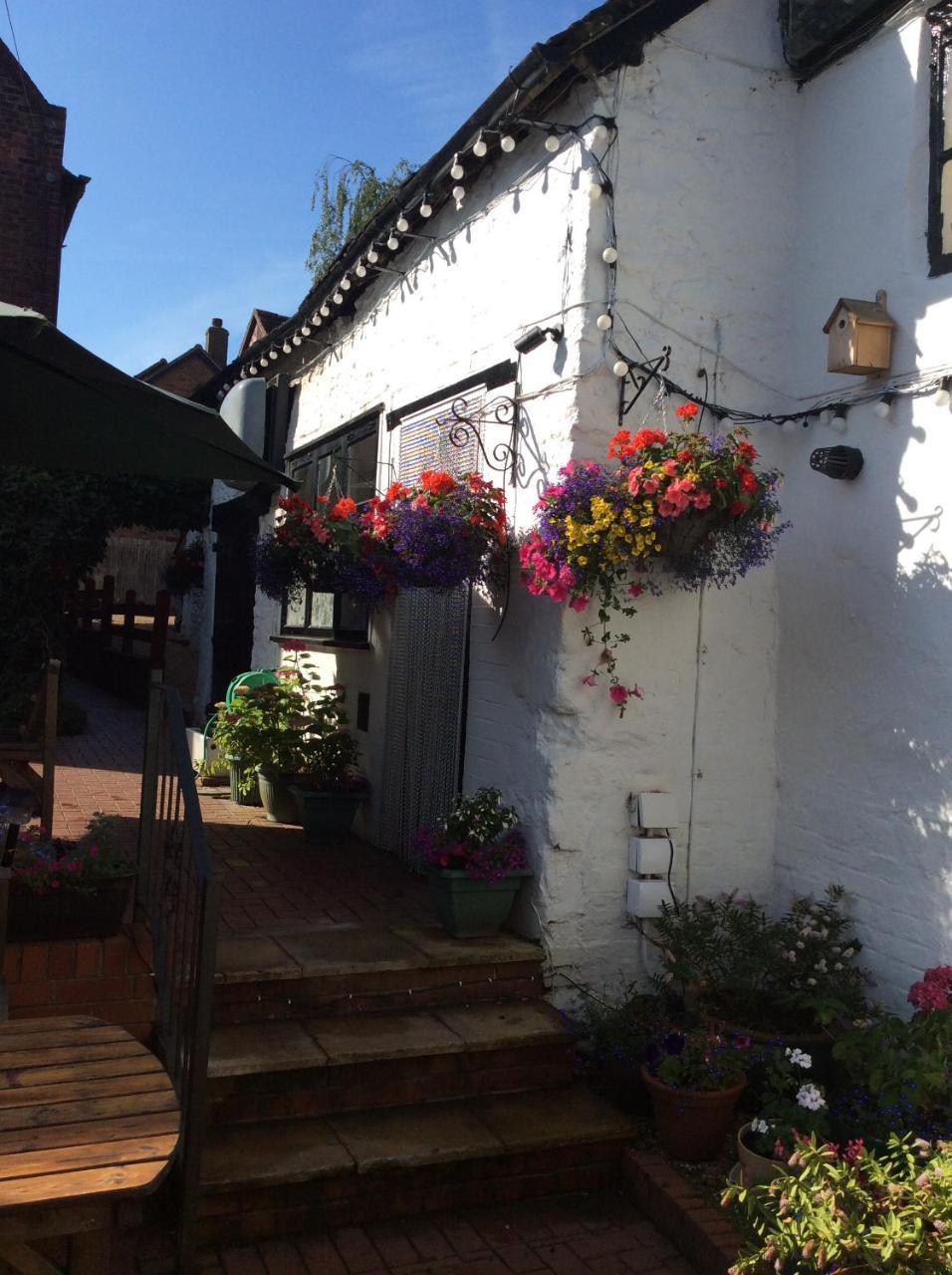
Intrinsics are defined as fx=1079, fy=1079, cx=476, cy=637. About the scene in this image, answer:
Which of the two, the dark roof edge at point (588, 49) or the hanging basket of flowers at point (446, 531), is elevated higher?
the dark roof edge at point (588, 49)

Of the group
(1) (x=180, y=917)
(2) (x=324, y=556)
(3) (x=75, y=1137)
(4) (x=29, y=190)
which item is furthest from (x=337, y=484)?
(4) (x=29, y=190)

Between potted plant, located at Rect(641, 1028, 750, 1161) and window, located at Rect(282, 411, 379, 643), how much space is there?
3509 millimetres

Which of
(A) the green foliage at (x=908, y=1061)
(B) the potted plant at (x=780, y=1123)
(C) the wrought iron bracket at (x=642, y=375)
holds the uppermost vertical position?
(C) the wrought iron bracket at (x=642, y=375)

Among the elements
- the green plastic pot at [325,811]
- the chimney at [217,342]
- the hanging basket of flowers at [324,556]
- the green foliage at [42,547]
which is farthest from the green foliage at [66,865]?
the chimney at [217,342]

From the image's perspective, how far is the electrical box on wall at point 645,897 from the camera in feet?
15.2

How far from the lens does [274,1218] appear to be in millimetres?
3553

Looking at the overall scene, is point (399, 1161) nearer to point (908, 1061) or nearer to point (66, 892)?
point (66, 892)

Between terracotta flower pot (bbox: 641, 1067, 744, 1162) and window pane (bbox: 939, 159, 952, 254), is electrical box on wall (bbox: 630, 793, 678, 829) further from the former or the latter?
window pane (bbox: 939, 159, 952, 254)

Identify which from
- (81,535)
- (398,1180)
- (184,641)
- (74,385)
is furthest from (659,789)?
(184,641)

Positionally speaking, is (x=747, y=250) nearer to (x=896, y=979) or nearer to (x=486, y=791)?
(x=486, y=791)

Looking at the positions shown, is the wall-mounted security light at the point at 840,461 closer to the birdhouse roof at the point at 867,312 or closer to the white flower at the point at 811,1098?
the birdhouse roof at the point at 867,312

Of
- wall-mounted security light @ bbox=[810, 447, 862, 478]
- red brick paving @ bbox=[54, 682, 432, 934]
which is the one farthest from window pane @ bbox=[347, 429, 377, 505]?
wall-mounted security light @ bbox=[810, 447, 862, 478]

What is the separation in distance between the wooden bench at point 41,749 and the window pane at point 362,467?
8.73 ft

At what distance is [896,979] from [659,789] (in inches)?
47.4
